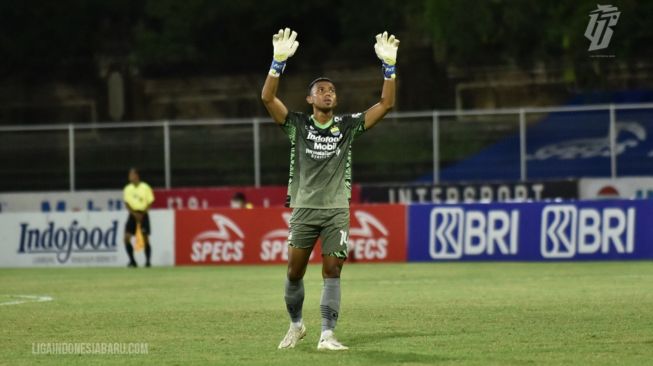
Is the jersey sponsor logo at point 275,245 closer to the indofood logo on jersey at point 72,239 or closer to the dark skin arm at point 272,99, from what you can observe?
the indofood logo on jersey at point 72,239

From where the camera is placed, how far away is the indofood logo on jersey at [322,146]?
12164 millimetres

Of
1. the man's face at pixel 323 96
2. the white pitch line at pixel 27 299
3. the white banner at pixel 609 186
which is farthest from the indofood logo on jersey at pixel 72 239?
the man's face at pixel 323 96

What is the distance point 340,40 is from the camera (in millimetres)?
62281

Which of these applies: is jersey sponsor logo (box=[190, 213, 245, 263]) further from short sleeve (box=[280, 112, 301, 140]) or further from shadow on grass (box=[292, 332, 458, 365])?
short sleeve (box=[280, 112, 301, 140])

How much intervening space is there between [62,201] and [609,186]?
1490 centimetres

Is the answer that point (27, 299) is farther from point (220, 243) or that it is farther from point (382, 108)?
point (220, 243)

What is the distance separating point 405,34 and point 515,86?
282 inches

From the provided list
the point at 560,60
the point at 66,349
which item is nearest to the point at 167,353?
the point at 66,349

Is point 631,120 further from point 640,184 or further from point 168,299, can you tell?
point 168,299

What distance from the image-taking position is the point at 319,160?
480 inches

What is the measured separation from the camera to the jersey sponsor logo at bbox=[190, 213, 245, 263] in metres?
30.6

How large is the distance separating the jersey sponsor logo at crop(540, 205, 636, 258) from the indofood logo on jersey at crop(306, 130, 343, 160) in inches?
649

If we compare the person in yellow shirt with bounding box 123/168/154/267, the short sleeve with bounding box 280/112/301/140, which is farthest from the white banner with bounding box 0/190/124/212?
the short sleeve with bounding box 280/112/301/140

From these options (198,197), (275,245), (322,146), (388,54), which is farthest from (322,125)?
(198,197)
